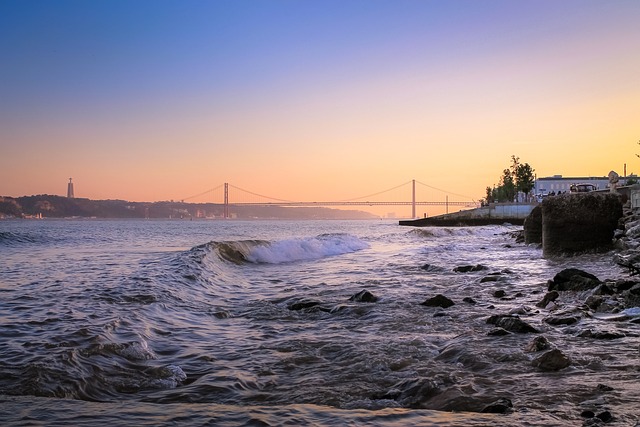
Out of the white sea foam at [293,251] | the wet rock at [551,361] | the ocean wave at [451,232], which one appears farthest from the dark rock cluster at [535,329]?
the ocean wave at [451,232]

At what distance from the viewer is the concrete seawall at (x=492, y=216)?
Answer: 70000 millimetres

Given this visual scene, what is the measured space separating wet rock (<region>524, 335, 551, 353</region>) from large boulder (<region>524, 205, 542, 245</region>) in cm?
1888

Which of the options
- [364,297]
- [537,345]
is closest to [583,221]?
[364,297]

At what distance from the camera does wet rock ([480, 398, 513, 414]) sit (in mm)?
3398

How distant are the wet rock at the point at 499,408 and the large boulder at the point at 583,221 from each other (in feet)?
43.4

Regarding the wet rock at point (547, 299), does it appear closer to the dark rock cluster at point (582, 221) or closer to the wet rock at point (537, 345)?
the wet rock at point (537, 345)

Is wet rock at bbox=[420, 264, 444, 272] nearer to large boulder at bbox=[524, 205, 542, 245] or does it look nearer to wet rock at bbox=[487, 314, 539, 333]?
wet rock at bbox=[487, 314, 539, 333]

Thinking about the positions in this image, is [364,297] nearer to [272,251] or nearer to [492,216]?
[272,251]

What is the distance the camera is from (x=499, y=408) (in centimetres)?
342

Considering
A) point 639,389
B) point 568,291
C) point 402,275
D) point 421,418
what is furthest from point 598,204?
point 421,418

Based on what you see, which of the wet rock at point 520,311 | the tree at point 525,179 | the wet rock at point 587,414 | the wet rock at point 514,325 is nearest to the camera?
the wet rock at point 587,414

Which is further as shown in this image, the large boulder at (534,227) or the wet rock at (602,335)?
the large boulder at (534,227)

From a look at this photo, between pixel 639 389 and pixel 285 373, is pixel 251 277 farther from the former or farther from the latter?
pixel 639 389

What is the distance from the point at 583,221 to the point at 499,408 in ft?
45.3
